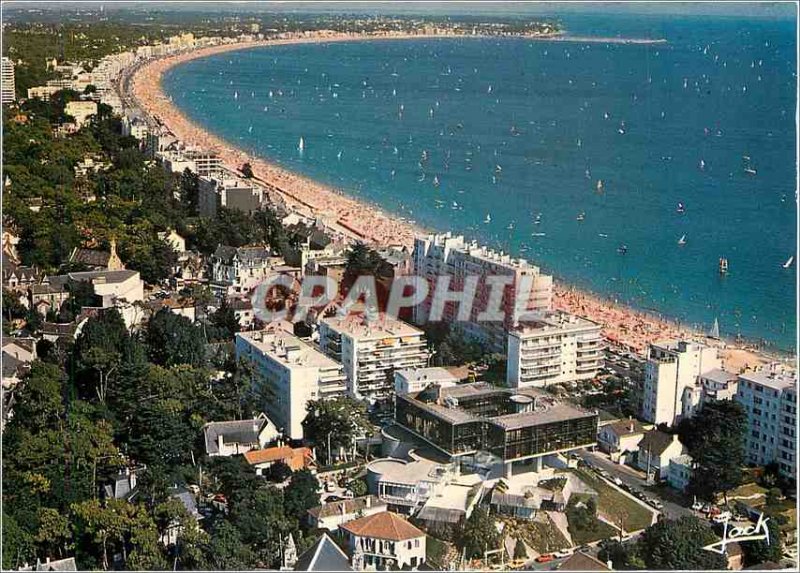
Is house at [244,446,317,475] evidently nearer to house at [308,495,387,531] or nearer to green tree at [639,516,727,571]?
house at [308,495,387,531]

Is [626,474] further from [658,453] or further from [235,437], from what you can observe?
[235,437]

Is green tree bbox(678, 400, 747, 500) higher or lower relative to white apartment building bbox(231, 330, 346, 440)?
lower

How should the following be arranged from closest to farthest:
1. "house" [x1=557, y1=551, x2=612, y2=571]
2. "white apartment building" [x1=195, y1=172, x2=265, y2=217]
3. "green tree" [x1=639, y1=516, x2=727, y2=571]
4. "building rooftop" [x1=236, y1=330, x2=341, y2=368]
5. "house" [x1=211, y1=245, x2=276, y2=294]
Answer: "house" [x1=557, y1=551, x2=612, y2=571] → "green tree" [x1=639, y1=516, x2=727, y2=571] → "building rooftop" [x1=236, y1=330, x2=341, y2=368] → "house" [x1=211, y1=245, x2=276, y2=294] → "white apartment building" [x1=195, y1=172, x2=265, y2=217]

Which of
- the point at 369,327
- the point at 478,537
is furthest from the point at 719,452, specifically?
the point at 369,327

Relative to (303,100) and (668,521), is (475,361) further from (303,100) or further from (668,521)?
(303,100)

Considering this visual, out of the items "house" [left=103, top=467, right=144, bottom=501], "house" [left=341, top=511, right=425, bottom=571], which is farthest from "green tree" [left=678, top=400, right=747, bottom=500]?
"house" [left=103, top=467, right=144, bottom=501]

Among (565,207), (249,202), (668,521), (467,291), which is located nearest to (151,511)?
(668,521)
